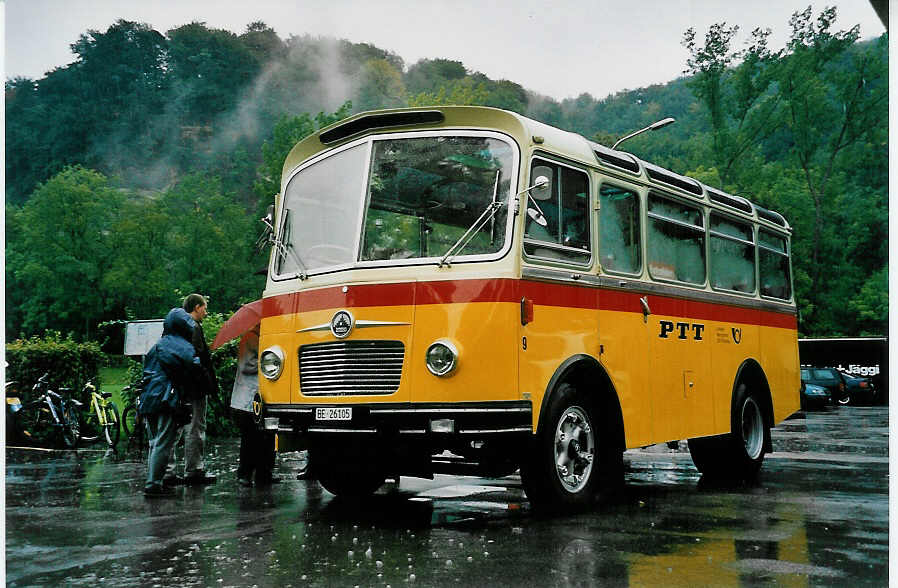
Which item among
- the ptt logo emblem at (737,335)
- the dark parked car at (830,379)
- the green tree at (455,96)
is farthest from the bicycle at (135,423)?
the green tree at (455,96)

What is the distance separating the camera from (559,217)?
8.50m

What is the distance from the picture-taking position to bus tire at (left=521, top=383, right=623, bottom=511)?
800 centimetres

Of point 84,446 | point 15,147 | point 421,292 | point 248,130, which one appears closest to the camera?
point 421,292

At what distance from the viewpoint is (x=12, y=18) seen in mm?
5629

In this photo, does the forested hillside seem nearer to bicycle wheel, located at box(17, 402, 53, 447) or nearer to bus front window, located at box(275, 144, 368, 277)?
bus front window, located at box(275, 144, 368, 277)

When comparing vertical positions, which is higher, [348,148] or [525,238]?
[348,148]

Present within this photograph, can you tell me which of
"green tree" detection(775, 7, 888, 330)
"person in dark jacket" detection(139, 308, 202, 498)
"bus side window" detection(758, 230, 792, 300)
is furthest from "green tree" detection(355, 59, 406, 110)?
"person in dark jacket" detection(139, 308, 202, 498)

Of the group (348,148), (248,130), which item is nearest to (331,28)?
(248,130)

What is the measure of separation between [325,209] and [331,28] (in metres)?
95.2

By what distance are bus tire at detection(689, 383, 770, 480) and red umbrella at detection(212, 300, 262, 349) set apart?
193 inches

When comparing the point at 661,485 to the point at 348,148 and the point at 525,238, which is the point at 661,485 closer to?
the point at 525,238

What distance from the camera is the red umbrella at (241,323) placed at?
10.5m

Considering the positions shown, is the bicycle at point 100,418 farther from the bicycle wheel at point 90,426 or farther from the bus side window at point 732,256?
the bus side window at point 732,256

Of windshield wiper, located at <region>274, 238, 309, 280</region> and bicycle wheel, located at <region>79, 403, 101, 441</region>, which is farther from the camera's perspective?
bicycle wheel, located at <region>79, 403, 101, 441</region>
